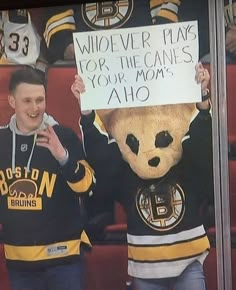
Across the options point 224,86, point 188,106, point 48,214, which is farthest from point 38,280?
point 224,86

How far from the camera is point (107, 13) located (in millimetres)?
2531

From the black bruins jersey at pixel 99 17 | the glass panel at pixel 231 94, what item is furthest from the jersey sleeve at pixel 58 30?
the glass panel at pixel 231 94

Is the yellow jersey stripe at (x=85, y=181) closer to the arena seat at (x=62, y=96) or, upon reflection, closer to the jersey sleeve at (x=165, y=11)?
the arena seat at (x=62, y=96)

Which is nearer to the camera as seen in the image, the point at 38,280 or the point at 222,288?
the point at 222,288

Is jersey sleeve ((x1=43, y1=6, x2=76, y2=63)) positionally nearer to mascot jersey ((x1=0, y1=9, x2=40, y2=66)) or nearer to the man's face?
mascot jersey ((x1=0, y1=9, x2=40, y2=66))

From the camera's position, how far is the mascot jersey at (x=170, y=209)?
2.43 metres

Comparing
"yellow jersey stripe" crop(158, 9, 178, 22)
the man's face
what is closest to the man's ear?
the man's face

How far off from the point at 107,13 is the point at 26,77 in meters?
0.49

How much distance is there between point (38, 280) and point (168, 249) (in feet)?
2.09

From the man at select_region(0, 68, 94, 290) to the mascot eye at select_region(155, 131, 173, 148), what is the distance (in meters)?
0.35

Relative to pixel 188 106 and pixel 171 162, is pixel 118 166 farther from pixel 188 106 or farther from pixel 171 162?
pixel 188 106

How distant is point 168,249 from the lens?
2.44m

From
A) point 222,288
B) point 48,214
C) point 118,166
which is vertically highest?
point 118,166

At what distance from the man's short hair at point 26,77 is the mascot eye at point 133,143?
484 millimetres
